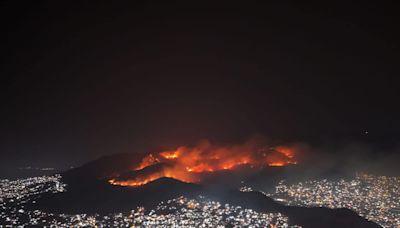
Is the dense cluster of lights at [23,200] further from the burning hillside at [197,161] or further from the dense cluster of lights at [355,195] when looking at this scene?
the dense cluster of lights at [355,195]

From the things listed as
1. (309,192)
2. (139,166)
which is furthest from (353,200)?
(139,166)

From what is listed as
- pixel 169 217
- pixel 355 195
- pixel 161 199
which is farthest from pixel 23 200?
pixel 355 195

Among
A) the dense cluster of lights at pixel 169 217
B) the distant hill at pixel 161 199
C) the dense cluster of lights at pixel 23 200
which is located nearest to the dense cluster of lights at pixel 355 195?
the distant hill at pixel 161 199

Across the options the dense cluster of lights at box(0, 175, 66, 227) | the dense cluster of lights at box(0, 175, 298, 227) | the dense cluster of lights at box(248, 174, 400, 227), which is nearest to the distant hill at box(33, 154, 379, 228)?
the dense cluster of lights at box(0, 175, 298, 227)

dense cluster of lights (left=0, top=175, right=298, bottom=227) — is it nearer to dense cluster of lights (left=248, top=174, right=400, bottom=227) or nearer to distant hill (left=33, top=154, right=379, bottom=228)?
distant hill (left=33, top=154, right=379, bottom=228)

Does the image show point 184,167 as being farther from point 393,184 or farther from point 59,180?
point 393,184

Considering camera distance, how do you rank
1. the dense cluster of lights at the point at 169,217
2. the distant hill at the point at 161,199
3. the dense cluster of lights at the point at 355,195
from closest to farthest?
the dense cluster of lights at the point at 169,217
the distant hill at the point at 161,199
the dense cluster of lights at the point at 355,195

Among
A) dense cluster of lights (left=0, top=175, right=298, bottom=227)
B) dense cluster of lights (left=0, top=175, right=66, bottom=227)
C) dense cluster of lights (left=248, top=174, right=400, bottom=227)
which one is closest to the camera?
dense cluster of lights (left=0, top=175, right=298, bottom=227)

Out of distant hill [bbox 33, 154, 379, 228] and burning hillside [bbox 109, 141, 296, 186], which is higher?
burning hillside [bbox 109, 141, 296, 186]
